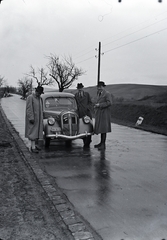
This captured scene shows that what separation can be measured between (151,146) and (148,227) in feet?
21.3

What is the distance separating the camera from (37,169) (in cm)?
658

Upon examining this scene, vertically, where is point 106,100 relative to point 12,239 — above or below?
above

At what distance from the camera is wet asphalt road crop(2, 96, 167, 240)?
147 inches

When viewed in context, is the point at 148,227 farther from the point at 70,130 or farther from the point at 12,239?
the point at 70,130

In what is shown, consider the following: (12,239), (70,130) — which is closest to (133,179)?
(12,239)

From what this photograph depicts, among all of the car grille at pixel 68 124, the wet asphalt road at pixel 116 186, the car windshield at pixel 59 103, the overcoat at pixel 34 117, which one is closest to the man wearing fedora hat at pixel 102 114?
the wet asphalt road at pixel 116 186

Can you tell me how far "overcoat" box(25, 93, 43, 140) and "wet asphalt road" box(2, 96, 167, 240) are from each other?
619 millimetres

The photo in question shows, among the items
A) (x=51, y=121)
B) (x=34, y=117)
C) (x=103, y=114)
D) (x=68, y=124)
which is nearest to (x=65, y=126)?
(x=68, y=124)

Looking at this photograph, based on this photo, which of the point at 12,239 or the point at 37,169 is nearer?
the point at 12,239

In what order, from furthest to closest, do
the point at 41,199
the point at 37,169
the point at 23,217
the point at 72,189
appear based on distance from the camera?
1. the point at 37,169
2. the point at 72,189
3. the point at 41,199
4. the point at 23,217

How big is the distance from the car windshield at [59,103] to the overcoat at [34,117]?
1.88 metres

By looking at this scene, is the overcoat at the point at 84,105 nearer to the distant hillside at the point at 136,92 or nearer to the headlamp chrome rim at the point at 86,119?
the headlamp chrome rim at the point at 86,119

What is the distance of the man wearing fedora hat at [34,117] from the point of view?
8.54 meters

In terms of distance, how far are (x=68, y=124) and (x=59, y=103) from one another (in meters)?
1.62
